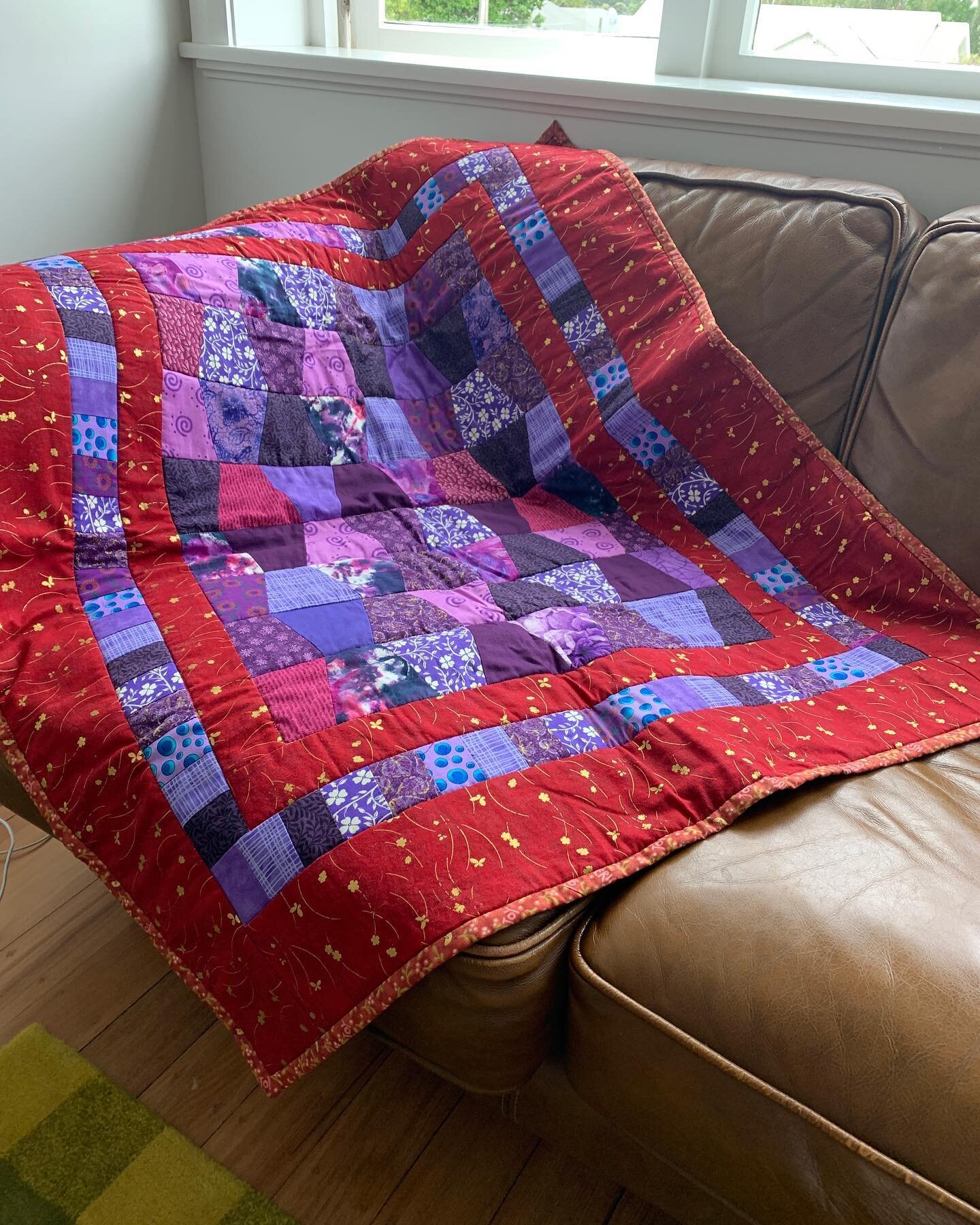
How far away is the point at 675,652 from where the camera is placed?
1162mm

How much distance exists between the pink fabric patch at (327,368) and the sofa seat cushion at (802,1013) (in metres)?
0.95

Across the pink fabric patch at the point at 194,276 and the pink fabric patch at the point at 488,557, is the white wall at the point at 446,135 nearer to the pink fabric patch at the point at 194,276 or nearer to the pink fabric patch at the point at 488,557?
the pink fabric patch at the point at 194,276

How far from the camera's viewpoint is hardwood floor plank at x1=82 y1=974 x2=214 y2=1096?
45.7 inches

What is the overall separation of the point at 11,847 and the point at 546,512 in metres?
0.99

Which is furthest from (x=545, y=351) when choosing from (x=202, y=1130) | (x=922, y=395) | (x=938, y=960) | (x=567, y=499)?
(x=202, y=1130)

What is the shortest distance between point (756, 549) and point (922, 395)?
30cm

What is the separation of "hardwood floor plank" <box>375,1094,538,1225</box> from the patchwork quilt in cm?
28

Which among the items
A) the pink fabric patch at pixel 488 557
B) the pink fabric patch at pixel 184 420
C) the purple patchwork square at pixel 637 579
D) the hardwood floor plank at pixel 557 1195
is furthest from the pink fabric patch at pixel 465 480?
the hardwood floor plank at pixel 557 1195

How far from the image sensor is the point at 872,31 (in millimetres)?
1667

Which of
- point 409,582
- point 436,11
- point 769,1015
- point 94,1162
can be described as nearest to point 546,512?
point 409,582

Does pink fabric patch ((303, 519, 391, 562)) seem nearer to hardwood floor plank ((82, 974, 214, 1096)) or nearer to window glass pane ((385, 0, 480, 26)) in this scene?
hardwood floor plank ((82, 974, 214, 1096))

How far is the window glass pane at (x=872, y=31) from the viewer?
160 cm

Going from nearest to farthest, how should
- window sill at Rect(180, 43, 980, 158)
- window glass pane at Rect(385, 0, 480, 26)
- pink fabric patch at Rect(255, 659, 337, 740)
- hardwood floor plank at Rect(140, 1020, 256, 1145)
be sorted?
1. pink fabric patch at Rect(255, 659, 337, 740)
2. hardwood floor plank at Rect(140, 1020, 256, 1145)
3. window sill at Rect(180, 43, 980, 158)
4. window glass pane at Rect(385, 0, 480, 26)

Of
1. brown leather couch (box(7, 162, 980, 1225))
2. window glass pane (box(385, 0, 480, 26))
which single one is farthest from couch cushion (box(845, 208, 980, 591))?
window glass pane (box(385, 0, 480, 26))
